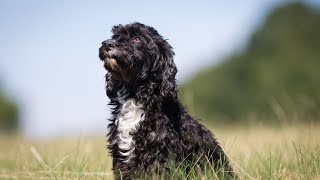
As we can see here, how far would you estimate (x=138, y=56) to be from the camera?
269 inches

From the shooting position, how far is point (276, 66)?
42.5 metres

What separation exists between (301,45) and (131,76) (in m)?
39.1

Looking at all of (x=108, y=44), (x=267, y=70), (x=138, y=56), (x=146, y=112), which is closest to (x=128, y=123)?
(x=146, y=112)

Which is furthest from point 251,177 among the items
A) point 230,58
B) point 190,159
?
point 230,58

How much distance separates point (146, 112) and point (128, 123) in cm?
24

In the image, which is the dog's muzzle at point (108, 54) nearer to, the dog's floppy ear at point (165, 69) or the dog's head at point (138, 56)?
the dog's head at point (138, 56)

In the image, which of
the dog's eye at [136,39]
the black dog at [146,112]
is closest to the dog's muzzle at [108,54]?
the black dog at [146,112]

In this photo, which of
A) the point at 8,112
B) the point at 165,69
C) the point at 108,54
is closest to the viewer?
the point at 108,54

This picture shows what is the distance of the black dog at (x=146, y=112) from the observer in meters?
6.53

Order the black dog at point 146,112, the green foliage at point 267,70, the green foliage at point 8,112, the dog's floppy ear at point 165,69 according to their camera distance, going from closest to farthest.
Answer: the black dog at point 146,112 → the dog's floppy ear at point 165,69 → the green foliage at point 267,70 → the green foliage at point 8,112

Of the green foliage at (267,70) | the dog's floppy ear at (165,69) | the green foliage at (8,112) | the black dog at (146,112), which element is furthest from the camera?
the green foliage at (8,112)

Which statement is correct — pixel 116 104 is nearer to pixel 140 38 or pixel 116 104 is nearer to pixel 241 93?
pixel 140 38

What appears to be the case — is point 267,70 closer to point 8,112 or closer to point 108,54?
point 8,112

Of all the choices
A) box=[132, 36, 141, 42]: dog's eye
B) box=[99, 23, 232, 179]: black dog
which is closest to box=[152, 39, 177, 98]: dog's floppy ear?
box=[99, 23, 232, 179]: black dog
